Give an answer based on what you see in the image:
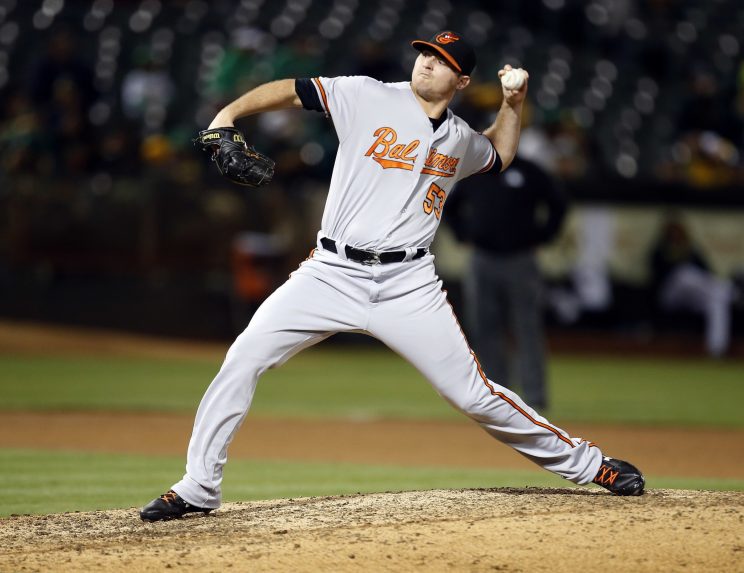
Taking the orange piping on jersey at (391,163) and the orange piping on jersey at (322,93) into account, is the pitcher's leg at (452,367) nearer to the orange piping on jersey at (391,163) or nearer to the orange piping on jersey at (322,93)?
the orange piping on jersey at (391,163)

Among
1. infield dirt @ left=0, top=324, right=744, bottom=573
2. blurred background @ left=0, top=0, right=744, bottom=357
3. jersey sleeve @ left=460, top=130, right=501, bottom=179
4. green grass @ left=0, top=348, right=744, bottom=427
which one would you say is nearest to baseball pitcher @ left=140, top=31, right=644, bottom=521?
jersey sleeve @ left=460, top=130, right=501, bottom=179

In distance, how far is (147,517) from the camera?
523 cm

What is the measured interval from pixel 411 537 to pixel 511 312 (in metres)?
5.84

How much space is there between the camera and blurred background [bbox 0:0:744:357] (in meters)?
15.6

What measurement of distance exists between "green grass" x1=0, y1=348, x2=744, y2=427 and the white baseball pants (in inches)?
210

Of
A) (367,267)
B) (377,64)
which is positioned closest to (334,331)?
(367,267)

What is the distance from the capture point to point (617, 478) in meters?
5.53

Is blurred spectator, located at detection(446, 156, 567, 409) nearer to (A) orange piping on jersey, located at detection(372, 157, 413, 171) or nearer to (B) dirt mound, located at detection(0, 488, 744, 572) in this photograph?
(B) dirt mound, located at detection(0, 488, 744, 572)

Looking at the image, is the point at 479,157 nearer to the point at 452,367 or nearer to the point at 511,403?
the point at 452,367

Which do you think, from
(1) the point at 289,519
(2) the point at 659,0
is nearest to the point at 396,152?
(1) the point at 289,519

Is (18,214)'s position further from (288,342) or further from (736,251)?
(288,342)

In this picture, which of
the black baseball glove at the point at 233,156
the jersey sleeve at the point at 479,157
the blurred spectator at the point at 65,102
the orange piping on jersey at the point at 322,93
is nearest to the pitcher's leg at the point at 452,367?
the jersey sleeve at the point at 479,157

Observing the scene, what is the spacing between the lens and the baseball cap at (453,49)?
205 inches

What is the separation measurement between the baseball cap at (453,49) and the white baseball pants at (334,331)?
2.79ft
